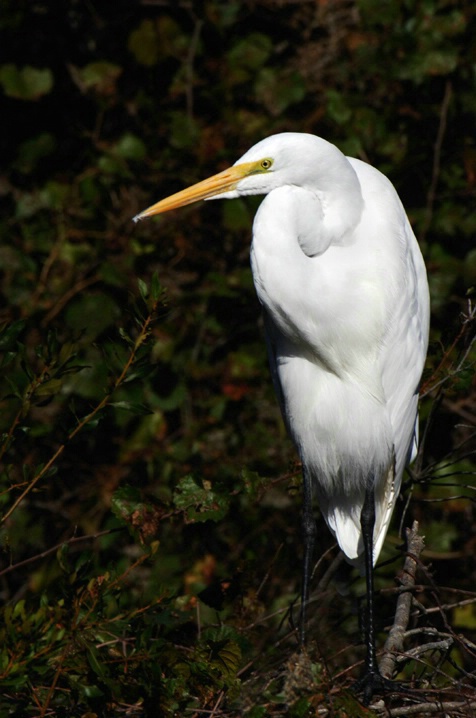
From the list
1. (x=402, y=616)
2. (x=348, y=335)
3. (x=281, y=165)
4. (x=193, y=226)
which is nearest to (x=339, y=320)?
(x=348, y=335)

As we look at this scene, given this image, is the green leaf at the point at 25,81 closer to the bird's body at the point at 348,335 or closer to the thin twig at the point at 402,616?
the bird's body at the point at 348,335

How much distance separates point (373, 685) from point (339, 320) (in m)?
0.77

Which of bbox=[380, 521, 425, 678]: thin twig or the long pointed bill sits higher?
the long pointed bill

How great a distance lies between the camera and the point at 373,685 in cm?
200

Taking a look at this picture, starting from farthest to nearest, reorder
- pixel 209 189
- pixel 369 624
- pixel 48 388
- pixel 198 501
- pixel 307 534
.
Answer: pixel 307 534
pixel 369 624
pixel 209 189
pixel 198 501
pixel 48 388

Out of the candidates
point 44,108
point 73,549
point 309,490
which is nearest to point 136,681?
point 309,490

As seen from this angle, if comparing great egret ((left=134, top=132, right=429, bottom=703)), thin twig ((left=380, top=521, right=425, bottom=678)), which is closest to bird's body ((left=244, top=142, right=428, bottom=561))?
great egret ((left=134, top=132, right=429, bottom=703))

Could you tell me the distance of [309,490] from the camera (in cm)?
238

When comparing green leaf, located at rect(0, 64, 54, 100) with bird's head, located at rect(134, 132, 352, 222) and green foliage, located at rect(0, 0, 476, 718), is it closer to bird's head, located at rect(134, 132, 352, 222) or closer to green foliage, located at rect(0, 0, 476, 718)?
green foliage, located at rect(0, 0, 476, 718)

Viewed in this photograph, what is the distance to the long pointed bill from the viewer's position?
2.01m

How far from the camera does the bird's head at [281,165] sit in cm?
197

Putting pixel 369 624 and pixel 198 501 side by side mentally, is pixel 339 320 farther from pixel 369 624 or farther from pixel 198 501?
pixel 369 624

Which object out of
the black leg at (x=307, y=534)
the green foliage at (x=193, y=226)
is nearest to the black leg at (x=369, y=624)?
the black leg at (x=307, y=534)

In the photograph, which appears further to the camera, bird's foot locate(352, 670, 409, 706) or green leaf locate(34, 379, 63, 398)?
bird's foot locate(352, 670, 409, 706)
